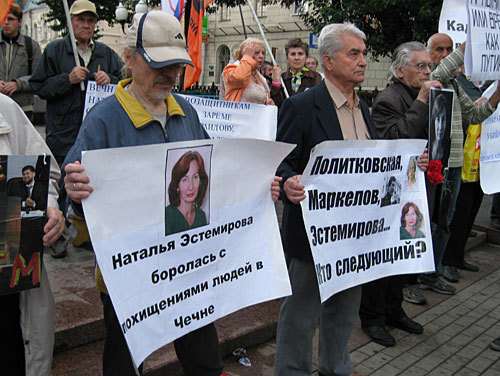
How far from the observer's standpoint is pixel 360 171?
2.74 metres

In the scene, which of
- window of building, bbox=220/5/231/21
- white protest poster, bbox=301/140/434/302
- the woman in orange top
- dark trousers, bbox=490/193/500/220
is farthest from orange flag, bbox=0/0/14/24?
window of building, bbox=220/5/231/21

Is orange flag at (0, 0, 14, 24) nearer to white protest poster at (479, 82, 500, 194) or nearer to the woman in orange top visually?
the woman in orange top

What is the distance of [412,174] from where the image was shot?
10.1ft

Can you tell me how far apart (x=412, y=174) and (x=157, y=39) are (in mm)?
1807

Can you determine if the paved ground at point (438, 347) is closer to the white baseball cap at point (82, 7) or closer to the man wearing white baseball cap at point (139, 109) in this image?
the man wearing white baseball cap at point (139, 109)

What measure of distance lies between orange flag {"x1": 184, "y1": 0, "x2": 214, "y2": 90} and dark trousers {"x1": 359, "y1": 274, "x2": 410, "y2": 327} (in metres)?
3.13

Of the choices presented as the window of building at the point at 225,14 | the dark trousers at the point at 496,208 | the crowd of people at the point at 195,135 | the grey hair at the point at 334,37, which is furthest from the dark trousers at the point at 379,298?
the window of building at the point at 225,14

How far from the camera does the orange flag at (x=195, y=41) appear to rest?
18.7 feet

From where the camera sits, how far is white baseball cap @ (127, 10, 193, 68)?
1.98 m

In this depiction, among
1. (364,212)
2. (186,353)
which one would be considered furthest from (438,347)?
(186,353)

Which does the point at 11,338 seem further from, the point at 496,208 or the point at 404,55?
the point at 496,208

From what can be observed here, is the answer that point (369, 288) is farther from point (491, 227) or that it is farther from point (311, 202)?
point (491, 227)

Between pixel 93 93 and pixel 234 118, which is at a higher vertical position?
pixel 93 93

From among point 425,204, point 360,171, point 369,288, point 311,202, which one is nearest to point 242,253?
point 311,202
